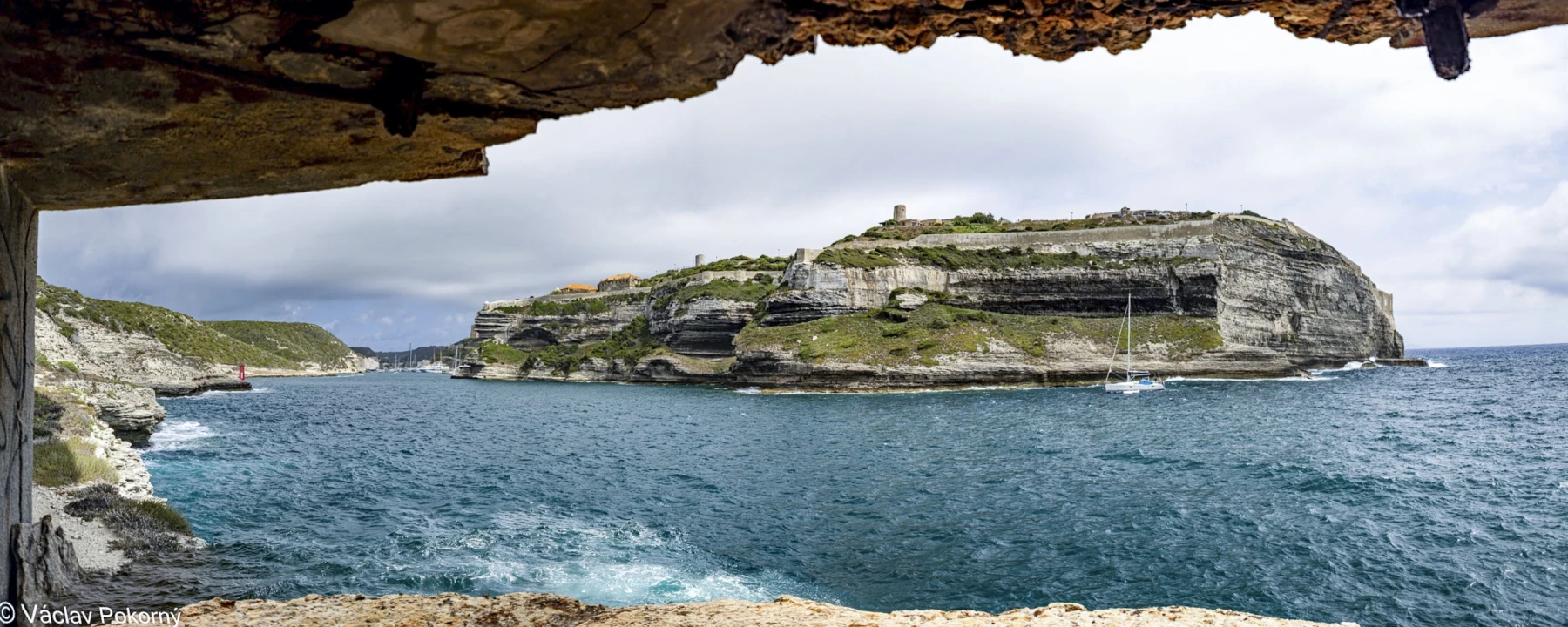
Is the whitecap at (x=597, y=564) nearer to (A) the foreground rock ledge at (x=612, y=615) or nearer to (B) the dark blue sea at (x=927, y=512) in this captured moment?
(B) the dark blue sea at (x=927, y=512)

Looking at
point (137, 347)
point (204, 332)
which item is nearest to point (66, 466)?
point (137, 347)

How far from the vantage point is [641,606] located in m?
8.42

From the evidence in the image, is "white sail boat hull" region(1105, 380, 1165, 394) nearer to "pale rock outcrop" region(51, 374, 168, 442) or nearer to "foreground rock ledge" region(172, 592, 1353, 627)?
"foreground rock ledge" region(172, 592, 1353, 627)

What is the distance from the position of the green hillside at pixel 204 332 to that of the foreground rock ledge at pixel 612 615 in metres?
55.5

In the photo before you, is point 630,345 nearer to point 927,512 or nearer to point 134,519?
point 927,512

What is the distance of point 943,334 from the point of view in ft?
211

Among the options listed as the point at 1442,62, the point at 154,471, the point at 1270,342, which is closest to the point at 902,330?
the point at 1270,342

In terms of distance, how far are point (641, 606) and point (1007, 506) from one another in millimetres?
10811

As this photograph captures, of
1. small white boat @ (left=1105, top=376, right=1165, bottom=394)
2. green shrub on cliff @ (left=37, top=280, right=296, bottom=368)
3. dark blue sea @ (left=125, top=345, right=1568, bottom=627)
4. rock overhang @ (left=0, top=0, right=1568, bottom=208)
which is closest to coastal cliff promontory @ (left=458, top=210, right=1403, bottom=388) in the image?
small white boat @ (left=1105, top=376, right=1165, bottom=394)

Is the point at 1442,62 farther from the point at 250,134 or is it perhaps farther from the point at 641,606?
the point at 641,606

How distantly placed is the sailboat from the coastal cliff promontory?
0.78 meters

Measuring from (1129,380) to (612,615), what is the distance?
62.0 m

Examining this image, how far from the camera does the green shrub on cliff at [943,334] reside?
62.0 m

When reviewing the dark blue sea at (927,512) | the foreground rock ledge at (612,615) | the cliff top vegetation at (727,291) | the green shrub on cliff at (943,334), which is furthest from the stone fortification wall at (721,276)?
the foreground rock ledge at (612,615)
